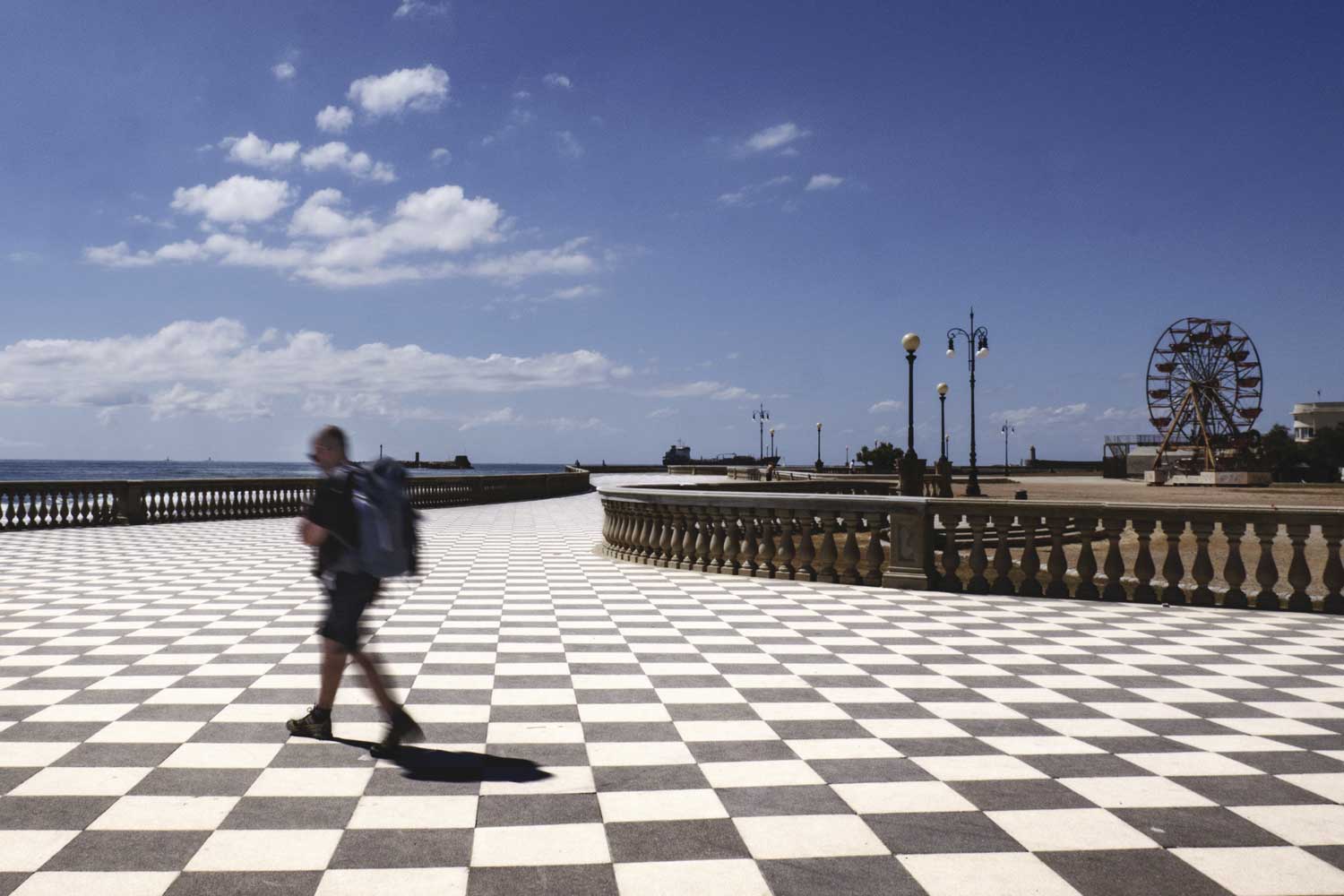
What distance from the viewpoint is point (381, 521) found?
15.6ft

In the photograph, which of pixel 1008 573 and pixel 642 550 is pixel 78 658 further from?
pixel 1008 573

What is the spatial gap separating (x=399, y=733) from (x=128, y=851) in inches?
55.2

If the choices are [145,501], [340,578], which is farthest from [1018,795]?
[145,501]

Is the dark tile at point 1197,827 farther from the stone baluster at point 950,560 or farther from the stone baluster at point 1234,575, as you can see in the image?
the stone baluster at point 950,560

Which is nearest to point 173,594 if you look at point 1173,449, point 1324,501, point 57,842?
point 57,842

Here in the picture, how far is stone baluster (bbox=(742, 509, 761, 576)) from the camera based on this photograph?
40.2ft

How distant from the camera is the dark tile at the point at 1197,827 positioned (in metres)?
3.71

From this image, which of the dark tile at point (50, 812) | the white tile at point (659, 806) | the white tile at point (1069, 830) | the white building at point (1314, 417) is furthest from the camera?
the white building at point (1314, 417)

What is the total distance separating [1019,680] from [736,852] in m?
3.56

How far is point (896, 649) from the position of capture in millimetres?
7586

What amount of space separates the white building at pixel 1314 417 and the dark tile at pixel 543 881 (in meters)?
145

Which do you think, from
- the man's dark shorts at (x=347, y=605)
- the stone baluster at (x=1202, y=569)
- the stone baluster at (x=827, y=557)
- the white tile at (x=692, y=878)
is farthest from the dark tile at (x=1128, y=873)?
the stone baluster at (x=827, y=557)

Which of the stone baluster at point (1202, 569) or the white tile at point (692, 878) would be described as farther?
the stone baluster at point (1202, 569)

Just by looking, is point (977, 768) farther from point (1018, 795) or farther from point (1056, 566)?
point (1056, 566)
